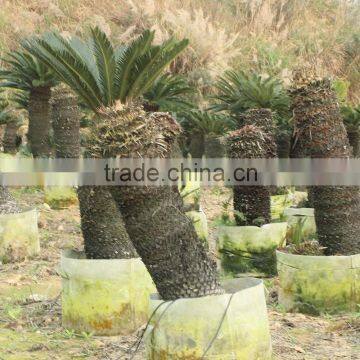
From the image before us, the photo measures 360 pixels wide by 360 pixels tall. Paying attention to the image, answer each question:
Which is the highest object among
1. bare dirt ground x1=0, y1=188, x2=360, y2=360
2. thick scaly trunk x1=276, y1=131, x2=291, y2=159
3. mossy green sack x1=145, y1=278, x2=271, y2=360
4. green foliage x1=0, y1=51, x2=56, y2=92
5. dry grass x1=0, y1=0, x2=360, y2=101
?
dry grass x1=0, y1=0, x2=360, y2=101

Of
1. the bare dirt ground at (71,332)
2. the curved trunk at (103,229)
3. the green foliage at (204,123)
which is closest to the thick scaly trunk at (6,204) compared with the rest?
the bare dirt ground at (71,332)

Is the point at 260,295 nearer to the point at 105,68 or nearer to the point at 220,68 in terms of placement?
the point at 105,68

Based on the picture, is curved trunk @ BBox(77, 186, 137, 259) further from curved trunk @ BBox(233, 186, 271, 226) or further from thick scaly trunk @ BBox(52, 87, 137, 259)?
curved trunk @ BBox(233, 186, 271, 226)

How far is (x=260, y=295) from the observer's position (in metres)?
3.70

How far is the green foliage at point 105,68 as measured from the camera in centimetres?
499

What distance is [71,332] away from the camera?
181 inches

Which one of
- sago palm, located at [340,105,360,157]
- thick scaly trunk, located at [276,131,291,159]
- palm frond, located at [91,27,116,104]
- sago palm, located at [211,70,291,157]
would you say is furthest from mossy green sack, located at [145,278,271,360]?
sago palm, located at [340,105,360,157]

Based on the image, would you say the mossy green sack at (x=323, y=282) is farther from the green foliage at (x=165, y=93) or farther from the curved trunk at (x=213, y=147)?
the curved trunk at (x=213, y=147)

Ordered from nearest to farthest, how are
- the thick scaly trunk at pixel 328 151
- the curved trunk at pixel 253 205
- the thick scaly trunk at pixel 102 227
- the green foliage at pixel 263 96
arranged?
the thick scaly trunk at pixel 102 227, the thick scaly trunk at pixel 328 151, the curved trunk at pixel 253 205, the green foliage at pixel 263 96

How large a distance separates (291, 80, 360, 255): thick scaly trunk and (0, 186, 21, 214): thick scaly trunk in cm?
359

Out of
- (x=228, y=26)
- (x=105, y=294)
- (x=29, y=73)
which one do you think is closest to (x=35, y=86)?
A: (x=29, y=73)

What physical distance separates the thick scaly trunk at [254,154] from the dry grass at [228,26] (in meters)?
10.3

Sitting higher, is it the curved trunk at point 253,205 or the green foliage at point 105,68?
the green foliage at point 105,68

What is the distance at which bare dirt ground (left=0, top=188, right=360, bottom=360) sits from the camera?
4164mm
